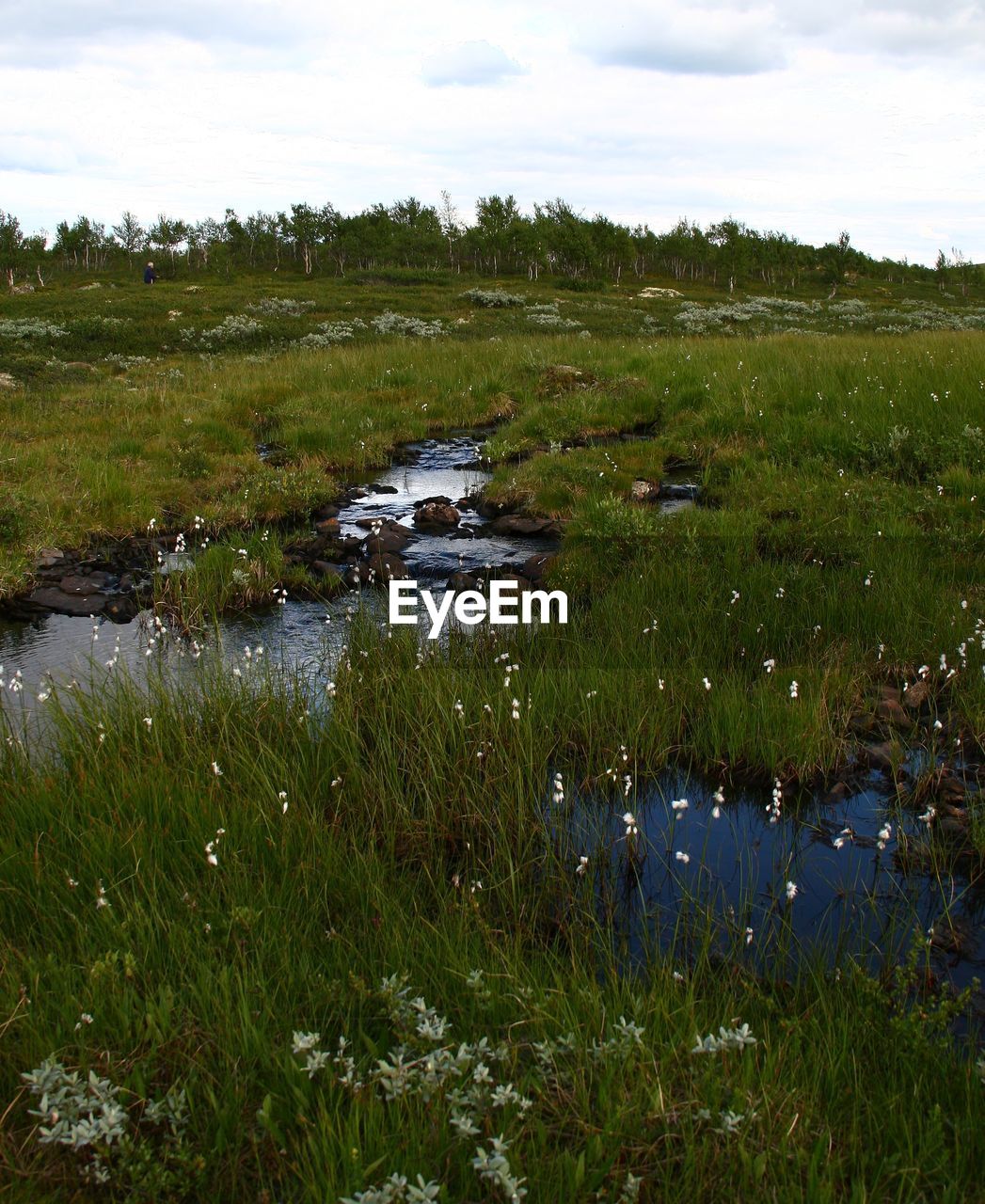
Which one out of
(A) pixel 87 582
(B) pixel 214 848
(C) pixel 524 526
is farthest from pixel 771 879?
(A) pixel 87 582

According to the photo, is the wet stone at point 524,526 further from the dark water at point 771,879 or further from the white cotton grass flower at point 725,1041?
the white cotton grass flower at point 725,1041

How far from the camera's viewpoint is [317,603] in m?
10.9

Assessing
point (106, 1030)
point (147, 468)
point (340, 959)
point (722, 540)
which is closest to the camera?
point (106, 1030)

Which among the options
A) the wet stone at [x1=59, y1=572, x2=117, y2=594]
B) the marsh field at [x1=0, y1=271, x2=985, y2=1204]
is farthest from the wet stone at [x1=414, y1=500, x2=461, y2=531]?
the wet stone at [x1=59, y1=572, x2=117, y2=594]

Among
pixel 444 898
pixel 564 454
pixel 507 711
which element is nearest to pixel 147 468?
pixel 564 454

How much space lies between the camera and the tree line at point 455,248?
102562mm

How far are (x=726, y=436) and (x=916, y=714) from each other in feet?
31.4

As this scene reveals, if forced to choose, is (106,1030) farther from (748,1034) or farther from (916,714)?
(916,714)

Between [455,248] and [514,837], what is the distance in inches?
5043

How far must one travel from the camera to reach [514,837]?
5.62m

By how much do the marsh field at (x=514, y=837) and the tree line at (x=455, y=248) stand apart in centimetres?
9177

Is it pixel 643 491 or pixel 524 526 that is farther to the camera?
pixel 643 491

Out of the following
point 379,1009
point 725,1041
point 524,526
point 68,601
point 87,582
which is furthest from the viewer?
point 524,526

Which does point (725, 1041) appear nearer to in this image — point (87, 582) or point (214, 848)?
point (214, 848)
